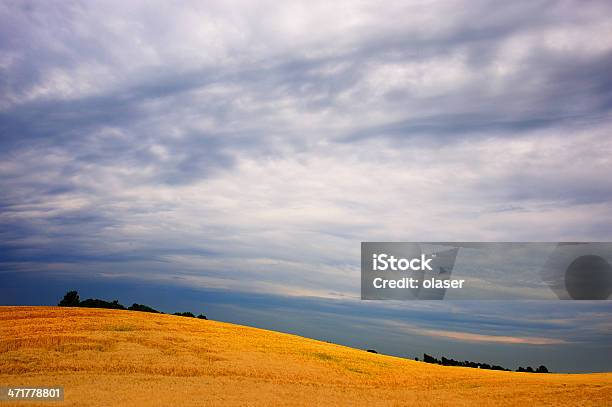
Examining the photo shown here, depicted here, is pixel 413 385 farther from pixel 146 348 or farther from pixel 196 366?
pixel 146 348

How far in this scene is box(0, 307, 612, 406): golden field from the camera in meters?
25.6

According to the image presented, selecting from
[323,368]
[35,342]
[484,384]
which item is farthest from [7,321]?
[484,384]

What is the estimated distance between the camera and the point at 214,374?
1179 inches

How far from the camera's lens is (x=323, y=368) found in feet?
115

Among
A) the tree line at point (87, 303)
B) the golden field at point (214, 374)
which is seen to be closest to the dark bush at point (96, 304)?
the tree line at point (87, 303)

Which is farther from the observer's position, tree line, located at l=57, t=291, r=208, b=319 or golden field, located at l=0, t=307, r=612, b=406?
tree line, located at l=57, t=291, r=208, b=319

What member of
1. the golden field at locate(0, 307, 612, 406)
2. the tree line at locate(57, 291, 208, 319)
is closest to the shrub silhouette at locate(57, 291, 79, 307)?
the tree line at locate(57, 291, 208, 319)

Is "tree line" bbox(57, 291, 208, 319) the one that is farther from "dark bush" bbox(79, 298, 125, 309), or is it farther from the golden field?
the golden field

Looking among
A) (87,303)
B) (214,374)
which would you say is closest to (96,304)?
(87,303)

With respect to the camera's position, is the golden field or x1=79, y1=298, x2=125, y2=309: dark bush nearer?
the golden field

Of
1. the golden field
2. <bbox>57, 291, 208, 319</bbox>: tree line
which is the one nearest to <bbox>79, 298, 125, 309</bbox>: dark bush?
<bbox>57, 291, 208, 319</bbox>: tree line

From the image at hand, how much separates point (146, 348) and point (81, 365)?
231 inches

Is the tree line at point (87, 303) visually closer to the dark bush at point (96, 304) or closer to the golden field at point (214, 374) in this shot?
the dark bush at point (96, 304)

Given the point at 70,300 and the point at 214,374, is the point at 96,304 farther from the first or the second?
the point at 214,374
